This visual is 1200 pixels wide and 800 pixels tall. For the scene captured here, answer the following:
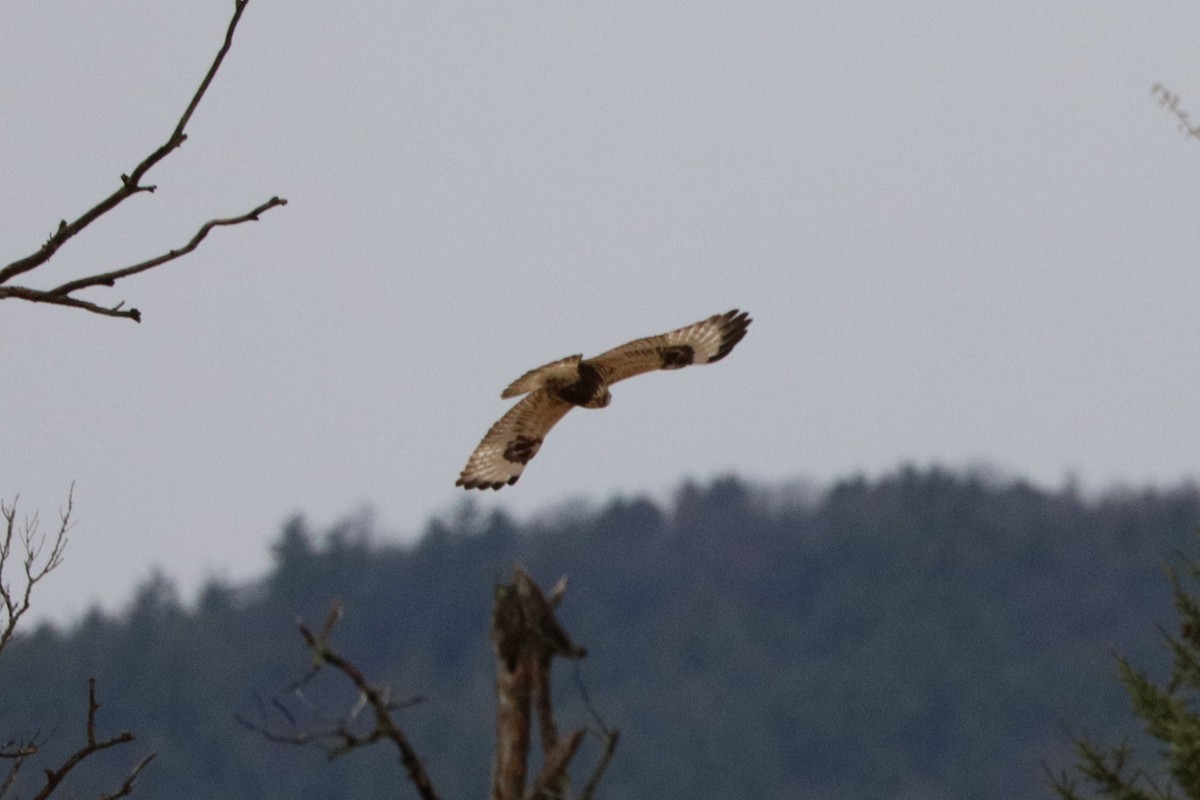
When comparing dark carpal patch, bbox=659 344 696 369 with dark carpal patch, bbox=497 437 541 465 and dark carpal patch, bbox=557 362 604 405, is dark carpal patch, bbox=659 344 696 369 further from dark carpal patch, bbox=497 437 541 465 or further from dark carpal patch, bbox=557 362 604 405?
dark carpal patch, bbox=497 437 541 465

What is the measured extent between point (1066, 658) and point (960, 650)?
25.9 feet

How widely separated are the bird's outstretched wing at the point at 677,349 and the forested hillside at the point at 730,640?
113 m

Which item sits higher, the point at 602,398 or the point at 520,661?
the point at 602,398

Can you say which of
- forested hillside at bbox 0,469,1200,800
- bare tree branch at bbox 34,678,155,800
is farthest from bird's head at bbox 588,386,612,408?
forested hillside at bbox 0,469,1200,800

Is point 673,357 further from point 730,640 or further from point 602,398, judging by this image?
point 730,640

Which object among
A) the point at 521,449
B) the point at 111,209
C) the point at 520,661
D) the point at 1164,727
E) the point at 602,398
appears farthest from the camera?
the point at 1164,727

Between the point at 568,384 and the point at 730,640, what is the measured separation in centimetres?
15543

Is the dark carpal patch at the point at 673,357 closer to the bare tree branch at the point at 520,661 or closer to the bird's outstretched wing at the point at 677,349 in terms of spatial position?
the bird's outstretched wing at the point at 677,349

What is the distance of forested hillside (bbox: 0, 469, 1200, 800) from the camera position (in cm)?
→ 14238

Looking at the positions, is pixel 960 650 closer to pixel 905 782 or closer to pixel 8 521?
pixel 905 782

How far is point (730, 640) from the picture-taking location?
166m

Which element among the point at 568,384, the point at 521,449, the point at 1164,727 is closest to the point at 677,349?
the point at 568,384

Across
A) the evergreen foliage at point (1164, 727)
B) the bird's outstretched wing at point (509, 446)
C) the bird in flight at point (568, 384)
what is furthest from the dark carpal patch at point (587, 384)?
the evergreen foliage at point (1164, 727)

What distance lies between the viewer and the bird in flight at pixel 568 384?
11379 millimetres
